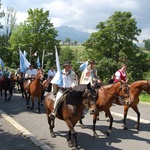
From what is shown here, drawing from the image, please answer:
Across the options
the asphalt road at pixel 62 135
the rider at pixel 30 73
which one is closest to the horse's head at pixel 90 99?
the asphalt road at pixel 62 135

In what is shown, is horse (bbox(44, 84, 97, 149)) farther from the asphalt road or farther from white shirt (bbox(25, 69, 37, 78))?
white shirt (bbox(25, 69, 37, 78))

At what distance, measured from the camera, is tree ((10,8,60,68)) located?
48.1m

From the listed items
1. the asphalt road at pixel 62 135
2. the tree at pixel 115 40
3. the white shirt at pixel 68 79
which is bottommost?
the asphalt road at pixel 62 135

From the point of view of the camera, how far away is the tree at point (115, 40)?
38125mm

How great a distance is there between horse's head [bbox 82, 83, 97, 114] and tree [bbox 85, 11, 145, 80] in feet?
100

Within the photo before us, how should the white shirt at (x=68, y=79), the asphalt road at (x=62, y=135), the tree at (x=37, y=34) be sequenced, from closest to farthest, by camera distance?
1. the asphalt road at (x=62, y=135)
2. the white shirt at (x=68, y=79)
3. the tree at (x=37, y=34)

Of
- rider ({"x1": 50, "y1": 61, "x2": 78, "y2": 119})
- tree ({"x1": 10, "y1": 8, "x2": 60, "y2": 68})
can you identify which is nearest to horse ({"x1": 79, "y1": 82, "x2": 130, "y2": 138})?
rider ({"x1": 50, "y1": 61, "x2": 78, "y2": 119})

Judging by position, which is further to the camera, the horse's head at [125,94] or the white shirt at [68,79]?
the horse's head at [125,94]

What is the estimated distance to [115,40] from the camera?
1566 inches

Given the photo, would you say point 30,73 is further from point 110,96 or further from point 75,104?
point 75,104

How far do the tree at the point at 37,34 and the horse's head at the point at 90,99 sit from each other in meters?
41.6

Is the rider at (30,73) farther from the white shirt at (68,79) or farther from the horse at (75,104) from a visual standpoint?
the horse at (75,104)

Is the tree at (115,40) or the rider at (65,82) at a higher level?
the tree at (115,40)

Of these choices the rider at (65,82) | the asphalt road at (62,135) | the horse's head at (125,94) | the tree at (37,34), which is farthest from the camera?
the tree at (37,34)
